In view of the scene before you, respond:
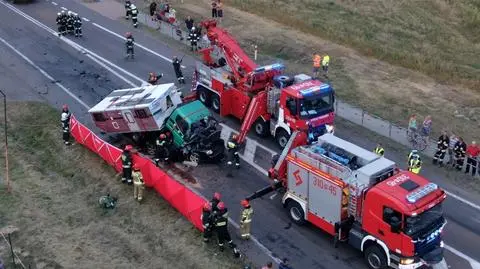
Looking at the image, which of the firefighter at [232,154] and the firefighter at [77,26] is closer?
the firefighter at [232,154]

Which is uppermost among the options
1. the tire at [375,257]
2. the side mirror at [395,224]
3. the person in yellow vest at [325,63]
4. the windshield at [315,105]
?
the windshield at [315,105]

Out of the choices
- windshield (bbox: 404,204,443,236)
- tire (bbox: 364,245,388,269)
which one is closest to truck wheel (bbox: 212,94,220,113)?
tire (bbox: 364,245,388,269)

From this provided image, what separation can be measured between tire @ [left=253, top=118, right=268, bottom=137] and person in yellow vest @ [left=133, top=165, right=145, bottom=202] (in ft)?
19.4

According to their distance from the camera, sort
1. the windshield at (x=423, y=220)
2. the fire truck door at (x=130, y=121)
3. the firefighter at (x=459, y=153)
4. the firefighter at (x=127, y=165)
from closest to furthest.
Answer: the windshield at (x=423, y=220), the firefighter at (x=127, y=165), the firefighter at (x=459, y=153), the fire truck door at (x=130, y=121)

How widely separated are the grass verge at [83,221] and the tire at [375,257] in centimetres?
368

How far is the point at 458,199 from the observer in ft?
67.9

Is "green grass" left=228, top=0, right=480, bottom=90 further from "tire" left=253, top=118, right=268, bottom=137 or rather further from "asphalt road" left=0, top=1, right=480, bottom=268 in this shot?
"tire" left=253, top=118, right=268, bottom=137

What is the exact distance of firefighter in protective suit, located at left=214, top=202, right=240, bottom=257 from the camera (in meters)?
17.2

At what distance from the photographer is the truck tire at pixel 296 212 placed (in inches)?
726

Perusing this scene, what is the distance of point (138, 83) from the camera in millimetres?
29688

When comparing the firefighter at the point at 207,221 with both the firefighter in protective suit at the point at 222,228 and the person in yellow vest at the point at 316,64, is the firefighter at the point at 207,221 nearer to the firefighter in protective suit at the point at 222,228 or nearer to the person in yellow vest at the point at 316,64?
the firefighter in protective suit at the point at 222,228

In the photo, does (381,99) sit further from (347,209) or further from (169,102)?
(347,209)

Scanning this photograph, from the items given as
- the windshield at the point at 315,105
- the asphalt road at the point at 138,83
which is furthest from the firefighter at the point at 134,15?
the windshield at the point at 315,105

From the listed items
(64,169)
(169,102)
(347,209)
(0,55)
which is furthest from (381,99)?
(0,55)
